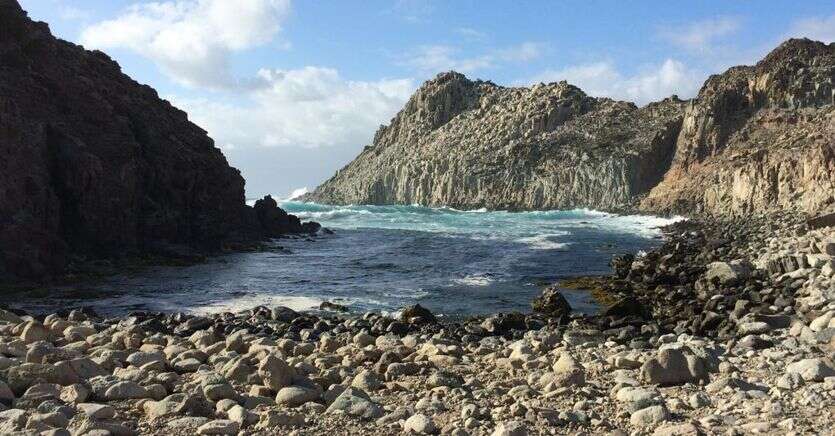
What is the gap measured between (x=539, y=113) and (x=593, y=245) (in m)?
71.0

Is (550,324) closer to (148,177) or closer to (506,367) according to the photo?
(506,367)

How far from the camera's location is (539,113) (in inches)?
4309

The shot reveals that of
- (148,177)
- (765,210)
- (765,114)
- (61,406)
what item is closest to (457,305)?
(61,406)

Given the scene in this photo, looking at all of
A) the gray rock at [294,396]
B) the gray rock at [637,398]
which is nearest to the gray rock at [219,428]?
the gray rock at [294,396]

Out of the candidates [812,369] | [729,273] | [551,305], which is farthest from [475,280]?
[812,369]

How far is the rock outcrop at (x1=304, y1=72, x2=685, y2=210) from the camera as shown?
88.6 m

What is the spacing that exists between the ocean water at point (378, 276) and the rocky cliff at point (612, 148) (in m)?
12.2

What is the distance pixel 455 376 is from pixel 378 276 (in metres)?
→ 20.0

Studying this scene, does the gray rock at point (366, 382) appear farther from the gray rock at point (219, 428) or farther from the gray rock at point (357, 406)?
the gray rock at point (219, 428)

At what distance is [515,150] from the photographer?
105562mm

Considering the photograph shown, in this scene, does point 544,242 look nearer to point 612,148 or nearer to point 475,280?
point 475,280

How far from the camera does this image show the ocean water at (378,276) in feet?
75.0

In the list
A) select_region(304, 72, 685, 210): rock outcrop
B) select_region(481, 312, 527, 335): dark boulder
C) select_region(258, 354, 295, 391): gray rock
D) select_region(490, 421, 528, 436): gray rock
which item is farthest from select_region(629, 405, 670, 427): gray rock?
select_region(304, 72, 685, 210): rock outcrop

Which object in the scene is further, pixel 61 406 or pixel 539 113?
pixel 539 113
